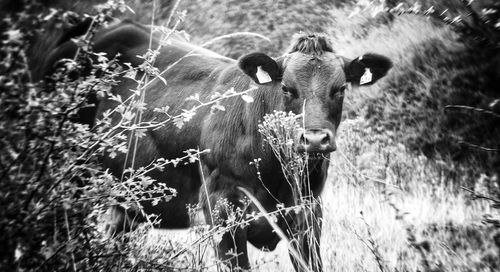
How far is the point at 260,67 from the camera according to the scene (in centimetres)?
430

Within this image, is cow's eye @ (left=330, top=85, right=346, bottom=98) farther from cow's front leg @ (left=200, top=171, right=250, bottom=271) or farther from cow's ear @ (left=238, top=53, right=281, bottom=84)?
cow's front leg @ (left=200, top=171, right=250, bottom=271)

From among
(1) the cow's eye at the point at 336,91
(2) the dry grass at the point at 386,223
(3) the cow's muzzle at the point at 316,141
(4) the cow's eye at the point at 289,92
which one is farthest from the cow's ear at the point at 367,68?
(3) the cow's muzzle at the point at 316,141

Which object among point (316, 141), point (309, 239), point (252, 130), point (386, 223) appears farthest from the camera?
point (386, 223)

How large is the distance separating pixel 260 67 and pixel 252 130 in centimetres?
55

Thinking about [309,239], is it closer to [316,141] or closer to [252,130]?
[316,141]

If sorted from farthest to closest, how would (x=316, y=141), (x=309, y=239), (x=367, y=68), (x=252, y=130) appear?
1. (x=367, y=68)
2. (x=252, y=130)
3. (x=309, y=239)
4. (x=316, y=141)

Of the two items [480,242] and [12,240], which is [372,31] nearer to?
[480,242]

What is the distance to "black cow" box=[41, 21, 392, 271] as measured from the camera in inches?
155

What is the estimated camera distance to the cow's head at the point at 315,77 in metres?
3.66

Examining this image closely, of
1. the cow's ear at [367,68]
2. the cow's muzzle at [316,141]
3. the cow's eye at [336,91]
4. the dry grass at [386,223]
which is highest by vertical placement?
the cow's ear at [367,68]

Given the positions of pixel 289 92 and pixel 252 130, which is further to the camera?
pixel 252 130

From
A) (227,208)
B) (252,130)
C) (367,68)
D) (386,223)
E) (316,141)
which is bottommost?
(386,223)

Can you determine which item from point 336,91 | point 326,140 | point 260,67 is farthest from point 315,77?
point 326,140

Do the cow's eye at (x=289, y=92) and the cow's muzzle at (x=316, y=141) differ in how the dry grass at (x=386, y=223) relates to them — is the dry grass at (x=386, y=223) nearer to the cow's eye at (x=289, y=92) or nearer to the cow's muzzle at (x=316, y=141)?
the cow's muzzle at (x=316, y=141)
